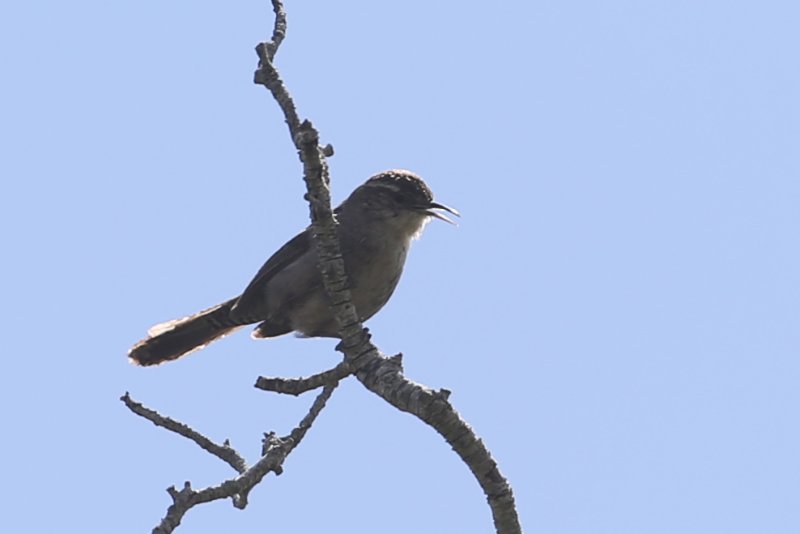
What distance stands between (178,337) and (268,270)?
128cm

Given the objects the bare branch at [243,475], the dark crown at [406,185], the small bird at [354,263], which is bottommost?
the bare branch at [243,475]

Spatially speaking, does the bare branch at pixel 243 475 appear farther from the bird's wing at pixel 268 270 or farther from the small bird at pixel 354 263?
the bird's wing at pixel 268 270

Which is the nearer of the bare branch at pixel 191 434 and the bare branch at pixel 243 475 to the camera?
the bare branch at pixel 243 475

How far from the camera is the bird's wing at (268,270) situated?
25.7 feet

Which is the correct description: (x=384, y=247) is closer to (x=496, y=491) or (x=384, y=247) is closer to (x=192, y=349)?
(x=192, y=349)

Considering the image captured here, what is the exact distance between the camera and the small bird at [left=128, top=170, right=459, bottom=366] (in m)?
7.43

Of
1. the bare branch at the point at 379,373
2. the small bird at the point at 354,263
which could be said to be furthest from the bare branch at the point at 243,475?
the small bird at the point at 354,263

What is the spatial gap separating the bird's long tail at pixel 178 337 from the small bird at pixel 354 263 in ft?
0.84

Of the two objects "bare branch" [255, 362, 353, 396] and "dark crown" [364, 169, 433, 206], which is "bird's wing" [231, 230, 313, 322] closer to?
"dark crown" [364, 169, 433, 206]

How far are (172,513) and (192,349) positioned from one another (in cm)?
376

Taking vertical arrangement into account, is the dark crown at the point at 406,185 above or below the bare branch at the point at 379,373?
above

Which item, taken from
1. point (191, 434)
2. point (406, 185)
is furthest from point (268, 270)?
point (191, 434)

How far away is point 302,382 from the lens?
5.44 metres

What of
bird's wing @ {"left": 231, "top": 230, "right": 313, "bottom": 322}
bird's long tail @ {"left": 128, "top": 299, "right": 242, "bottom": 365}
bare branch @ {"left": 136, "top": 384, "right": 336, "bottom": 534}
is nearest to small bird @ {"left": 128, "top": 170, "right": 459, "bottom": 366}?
bird's wing @ {"left": 231, "top": 230, "right": 313, "bottom": 322}
